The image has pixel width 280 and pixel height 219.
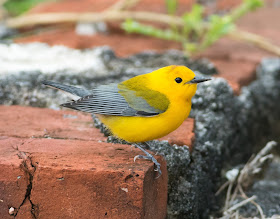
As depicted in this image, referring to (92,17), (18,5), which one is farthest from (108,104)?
(18,5)

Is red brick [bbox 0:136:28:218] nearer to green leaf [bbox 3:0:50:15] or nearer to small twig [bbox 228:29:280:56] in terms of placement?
small twig [bbox 228:29:280:56]

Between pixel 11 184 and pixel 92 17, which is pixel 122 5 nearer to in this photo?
pixel 92 17

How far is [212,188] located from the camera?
8.55 ft

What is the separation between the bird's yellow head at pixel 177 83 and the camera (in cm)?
229

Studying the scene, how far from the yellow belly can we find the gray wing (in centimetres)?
3

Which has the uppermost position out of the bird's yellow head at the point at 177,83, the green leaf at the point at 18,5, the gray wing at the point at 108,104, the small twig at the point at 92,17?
the bird's yellow head at the point at 177,83


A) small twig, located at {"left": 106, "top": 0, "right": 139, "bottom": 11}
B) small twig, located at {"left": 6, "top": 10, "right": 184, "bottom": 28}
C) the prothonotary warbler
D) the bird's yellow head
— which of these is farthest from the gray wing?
small twig, located at {"left": 106, "top": 0, "right": 139, "bottom": 11}

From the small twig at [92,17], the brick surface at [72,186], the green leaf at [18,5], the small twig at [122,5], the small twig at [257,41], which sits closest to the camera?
the brick surface at [72,186]

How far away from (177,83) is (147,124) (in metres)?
0.30

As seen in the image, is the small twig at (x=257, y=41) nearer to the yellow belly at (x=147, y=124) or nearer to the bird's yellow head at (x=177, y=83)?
the bird's yellow head at (x=177, y=83)

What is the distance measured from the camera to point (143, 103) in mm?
2264

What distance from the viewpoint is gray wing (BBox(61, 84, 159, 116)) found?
7.19 ft

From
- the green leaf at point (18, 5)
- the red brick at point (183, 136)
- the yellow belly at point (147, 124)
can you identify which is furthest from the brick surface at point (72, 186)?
the green leaf at point (18, 5)

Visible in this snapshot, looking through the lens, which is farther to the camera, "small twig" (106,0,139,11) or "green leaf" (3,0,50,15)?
"green leaf" (3,0,50,15)
